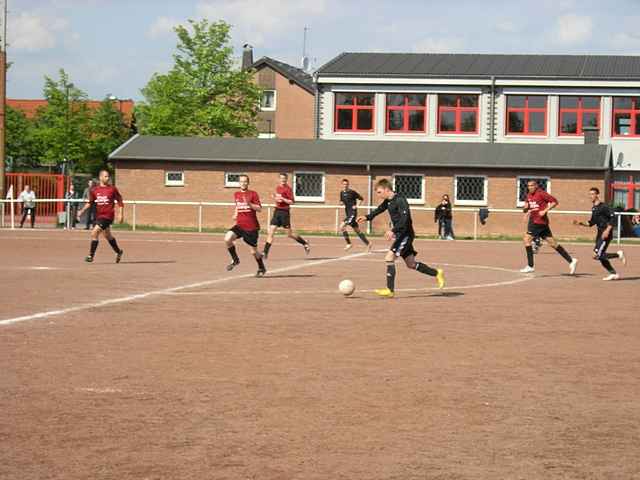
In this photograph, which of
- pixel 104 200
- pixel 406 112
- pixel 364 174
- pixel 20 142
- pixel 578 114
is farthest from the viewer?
pixel 20 142

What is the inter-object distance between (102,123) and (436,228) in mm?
39394

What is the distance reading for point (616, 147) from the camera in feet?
190

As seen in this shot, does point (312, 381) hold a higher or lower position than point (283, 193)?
lower

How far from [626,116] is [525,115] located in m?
4.92

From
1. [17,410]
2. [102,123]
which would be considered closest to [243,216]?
[17,410]

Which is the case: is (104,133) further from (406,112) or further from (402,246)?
(402,246)

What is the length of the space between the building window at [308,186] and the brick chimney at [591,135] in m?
13.2

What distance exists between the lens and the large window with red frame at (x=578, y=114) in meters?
58.3

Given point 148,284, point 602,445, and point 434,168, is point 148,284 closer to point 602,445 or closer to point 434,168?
point 602,445

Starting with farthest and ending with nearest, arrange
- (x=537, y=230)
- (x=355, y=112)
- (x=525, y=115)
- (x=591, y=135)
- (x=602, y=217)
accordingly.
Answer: (x=355, y=112)
(x=525, y=115)
(x=591, y=135)
(x=537, y=230)
(x=602, y=217)

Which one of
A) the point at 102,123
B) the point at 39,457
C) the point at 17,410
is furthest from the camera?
the point at 102,123

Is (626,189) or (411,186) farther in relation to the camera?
(626,189)

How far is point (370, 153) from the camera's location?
51125mm

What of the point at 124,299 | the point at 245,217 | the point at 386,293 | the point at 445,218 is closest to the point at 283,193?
the point at 245,217
